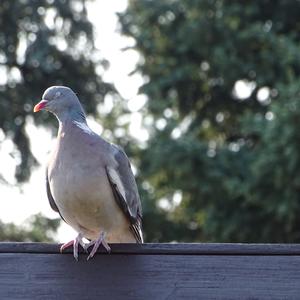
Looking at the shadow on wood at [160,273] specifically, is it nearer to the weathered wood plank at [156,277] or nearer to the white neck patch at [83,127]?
the weathered wood plank at [156,277]

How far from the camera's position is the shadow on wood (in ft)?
10.8

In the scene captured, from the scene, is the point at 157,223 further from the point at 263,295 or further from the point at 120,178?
the point at 263,295

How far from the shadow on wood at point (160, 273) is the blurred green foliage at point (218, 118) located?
6397 mm

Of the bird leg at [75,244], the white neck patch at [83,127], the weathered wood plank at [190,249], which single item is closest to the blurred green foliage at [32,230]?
the white neck patch at [83,127]

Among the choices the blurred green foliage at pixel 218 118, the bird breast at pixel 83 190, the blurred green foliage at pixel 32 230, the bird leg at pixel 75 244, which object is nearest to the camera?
the bird leg at pixel 75 244

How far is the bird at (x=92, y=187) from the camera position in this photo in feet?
14.5

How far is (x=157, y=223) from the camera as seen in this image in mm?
12750

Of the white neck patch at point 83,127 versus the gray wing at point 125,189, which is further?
the white neck patch at point 83,127

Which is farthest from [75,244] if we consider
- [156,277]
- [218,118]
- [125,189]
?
[218,118]

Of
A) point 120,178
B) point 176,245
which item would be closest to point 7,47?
point 120,178

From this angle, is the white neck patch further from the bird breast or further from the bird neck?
the bird breast

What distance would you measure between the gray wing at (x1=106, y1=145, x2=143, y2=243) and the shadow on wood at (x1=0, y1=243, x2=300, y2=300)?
1106mm

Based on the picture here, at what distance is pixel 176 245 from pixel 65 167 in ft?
3.88

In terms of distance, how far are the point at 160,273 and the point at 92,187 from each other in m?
1.15
